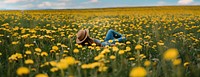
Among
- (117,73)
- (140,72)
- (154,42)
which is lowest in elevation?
(154,42)

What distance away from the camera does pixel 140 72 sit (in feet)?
4.75

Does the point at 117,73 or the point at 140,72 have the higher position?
the point at 140,72

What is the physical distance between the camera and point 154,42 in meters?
5.95

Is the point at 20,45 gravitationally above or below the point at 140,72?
below

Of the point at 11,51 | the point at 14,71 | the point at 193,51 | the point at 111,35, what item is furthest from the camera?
the point at 111,35

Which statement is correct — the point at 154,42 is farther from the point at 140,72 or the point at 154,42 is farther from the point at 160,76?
the point at 140,72

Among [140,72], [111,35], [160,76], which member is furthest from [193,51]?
[140,72]

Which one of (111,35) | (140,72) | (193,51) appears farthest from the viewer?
(111,35)

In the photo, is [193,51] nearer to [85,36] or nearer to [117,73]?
[85,36]

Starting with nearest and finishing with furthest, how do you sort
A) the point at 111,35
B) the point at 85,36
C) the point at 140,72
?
the point at 140,72 < the point at 85,36 < the point at 111,35

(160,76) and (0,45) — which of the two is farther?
(0,45)

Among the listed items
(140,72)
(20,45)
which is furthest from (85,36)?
(140,72)

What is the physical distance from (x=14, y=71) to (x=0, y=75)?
145mm

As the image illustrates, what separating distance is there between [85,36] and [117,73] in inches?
109
